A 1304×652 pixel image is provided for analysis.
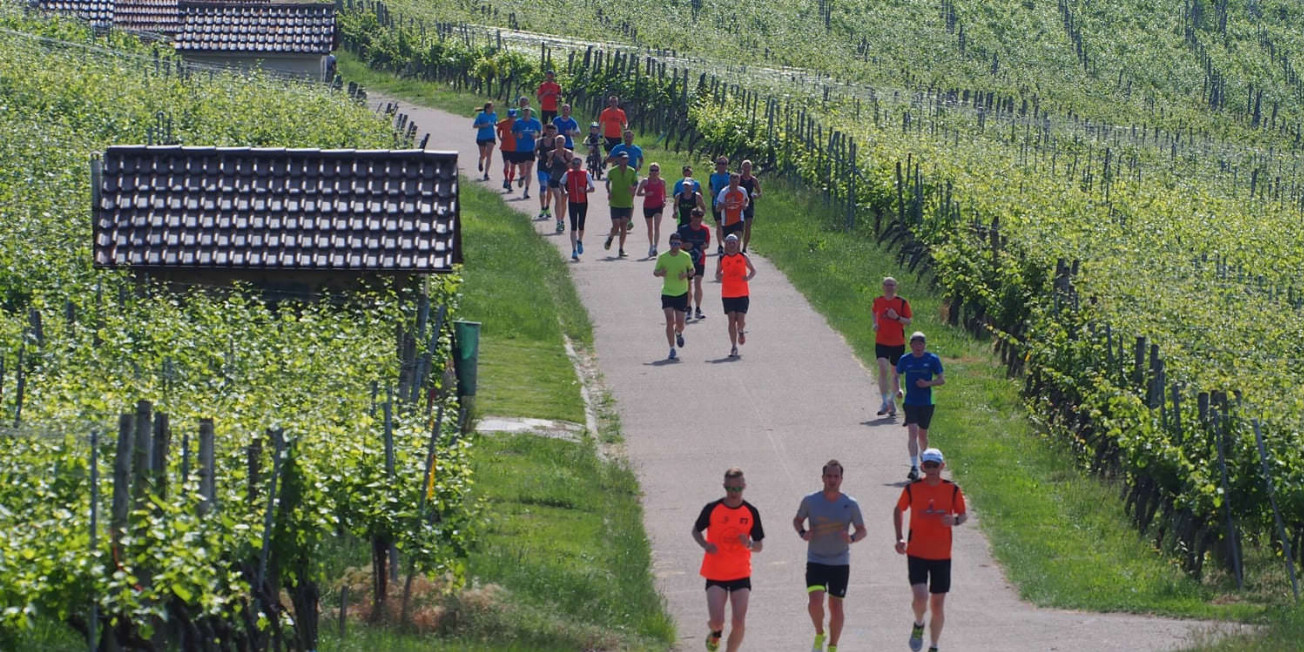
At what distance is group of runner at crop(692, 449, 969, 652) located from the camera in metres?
14.3

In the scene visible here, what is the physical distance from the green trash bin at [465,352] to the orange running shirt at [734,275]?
3471mm

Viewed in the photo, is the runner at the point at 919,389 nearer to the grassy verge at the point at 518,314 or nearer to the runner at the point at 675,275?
the grassy verge at the point at 518,314

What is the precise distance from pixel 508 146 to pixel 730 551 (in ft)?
68.5

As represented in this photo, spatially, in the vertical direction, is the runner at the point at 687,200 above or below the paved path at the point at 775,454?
above

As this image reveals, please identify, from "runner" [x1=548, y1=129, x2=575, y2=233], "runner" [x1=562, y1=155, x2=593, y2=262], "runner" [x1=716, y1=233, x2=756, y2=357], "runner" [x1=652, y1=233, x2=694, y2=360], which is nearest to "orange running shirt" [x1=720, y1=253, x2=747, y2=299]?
"runner" [x1=716, y1=233, x2=756, y2=357]

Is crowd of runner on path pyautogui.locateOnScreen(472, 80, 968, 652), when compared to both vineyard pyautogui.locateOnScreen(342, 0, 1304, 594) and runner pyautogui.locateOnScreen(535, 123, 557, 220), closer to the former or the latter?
runner pyautogui.locateOnScreen(535, 123, 557, 220)

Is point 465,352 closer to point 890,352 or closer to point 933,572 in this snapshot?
point 890,352

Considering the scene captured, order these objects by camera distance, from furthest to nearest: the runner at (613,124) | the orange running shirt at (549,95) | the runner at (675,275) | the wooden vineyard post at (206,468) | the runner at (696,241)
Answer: the orange running shirt at (549,95)
the runner at (613,124)
the runner at (696,241)
the runner at (675,275)
the wooden vineyard post at (206,468)

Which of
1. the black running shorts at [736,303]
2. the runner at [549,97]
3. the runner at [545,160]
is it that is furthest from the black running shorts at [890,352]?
the runner at [549,97]

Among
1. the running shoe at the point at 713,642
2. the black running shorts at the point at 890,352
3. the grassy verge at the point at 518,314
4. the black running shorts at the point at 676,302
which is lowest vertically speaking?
the grassy verge at the point at 518,314

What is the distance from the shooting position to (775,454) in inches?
822

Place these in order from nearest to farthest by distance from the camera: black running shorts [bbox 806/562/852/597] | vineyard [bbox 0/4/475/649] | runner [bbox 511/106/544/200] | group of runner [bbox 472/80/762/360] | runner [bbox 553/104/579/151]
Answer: vineyard [bbox 0/4/475/649], black running shorts [bbox 806/562/852/597], group of runner [bbox 472/80/762/360], runner [bbox 511/106/544/200], runner [bbox 553/104/579/151]

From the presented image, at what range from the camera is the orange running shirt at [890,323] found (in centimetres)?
2178

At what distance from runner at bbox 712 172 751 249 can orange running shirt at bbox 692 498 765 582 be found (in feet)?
46.0
